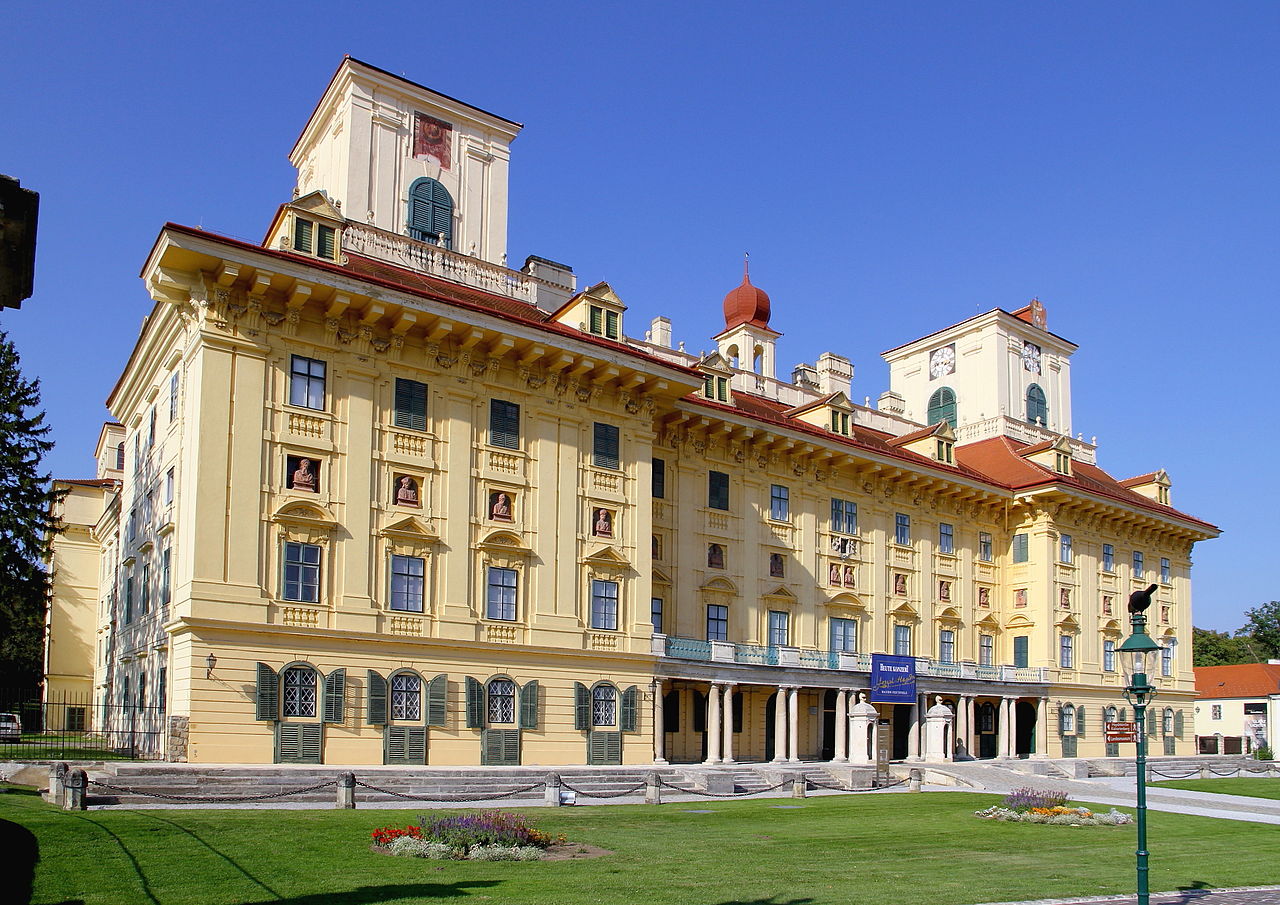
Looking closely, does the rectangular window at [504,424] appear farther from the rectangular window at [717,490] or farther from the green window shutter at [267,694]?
the rectangular window at [717,490]

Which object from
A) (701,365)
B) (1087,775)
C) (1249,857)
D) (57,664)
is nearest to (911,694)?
(1087,775)

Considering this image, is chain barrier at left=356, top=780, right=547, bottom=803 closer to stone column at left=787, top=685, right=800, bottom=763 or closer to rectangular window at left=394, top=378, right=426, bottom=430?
rectangular window at left=394, top=378, right=426, bottom=430

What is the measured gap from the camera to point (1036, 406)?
60.1 meters

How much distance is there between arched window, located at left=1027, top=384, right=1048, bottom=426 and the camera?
59.5 metres

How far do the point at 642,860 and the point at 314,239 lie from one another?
19.6m

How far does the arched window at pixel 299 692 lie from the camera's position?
27609mm

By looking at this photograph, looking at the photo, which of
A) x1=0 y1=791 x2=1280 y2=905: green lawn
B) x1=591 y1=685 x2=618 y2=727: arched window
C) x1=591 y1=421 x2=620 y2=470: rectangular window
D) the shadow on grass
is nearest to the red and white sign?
x1=0 y1=791 x2=1280 y2=905: green lawn

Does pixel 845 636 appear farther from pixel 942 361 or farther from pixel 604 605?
pixel 942 361

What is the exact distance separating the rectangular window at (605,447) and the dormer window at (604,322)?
285 centimetres

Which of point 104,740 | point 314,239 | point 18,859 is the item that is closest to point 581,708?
point 314,239

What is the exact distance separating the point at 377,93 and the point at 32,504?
21.2 m

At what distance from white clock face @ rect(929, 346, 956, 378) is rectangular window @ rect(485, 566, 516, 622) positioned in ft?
116

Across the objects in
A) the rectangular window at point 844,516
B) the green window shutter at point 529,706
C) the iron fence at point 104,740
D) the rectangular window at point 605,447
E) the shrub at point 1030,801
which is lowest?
the shrub at point 1030,801

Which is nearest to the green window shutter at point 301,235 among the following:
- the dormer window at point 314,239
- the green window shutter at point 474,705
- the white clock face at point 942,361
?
the dormer window at point 314,239
